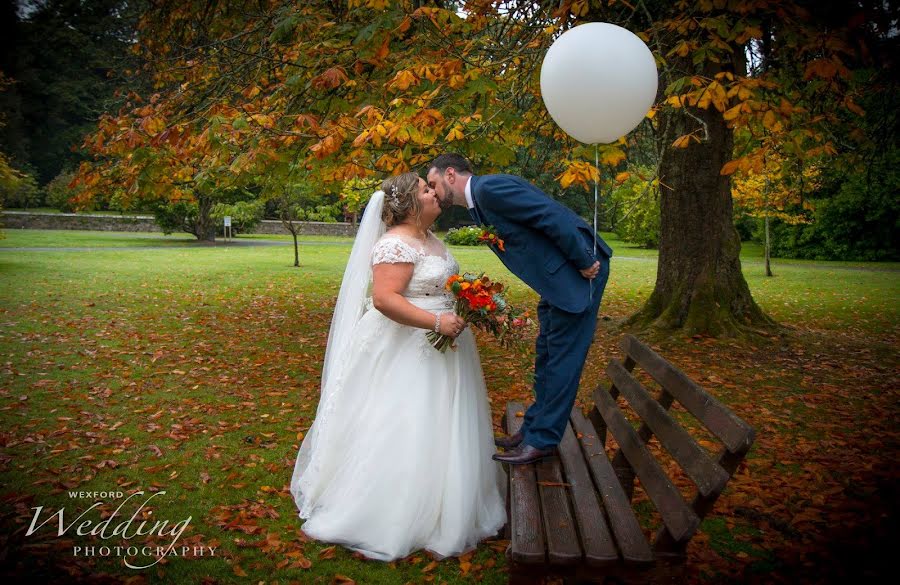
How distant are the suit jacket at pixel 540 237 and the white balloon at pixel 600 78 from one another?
1512mm

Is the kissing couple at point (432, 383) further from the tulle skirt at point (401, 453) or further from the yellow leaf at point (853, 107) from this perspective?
the yellow leaf at point (853, 107)

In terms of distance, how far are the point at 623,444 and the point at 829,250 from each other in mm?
30692

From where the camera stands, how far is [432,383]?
3.40 meters

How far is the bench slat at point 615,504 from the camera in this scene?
7.14 feet

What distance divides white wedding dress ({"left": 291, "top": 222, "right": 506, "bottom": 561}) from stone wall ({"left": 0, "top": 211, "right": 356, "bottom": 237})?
2820 cm

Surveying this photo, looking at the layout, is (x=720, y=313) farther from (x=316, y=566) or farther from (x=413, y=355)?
(x=316, y=566)

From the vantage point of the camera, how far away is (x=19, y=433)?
5004 millimetres

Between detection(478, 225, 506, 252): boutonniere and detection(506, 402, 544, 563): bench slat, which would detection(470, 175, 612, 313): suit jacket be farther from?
detection(506, 402, 544, 563): bench slat

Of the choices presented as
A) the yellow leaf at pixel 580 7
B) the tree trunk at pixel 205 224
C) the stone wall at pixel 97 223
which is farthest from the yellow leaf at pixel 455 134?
the tree trunk at pixel 205 224

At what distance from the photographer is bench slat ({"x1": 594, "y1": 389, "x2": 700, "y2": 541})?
2068 mm

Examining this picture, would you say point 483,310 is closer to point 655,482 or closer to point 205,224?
point 655,482

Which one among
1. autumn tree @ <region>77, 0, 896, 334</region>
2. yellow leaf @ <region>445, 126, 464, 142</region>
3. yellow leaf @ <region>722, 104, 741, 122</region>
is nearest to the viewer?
yellow leaf @ <region>722, 104, 741, 122</region>

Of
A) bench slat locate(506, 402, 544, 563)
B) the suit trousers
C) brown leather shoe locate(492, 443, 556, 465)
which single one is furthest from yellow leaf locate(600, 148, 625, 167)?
bench slat locate(506, 402, 544, 563)

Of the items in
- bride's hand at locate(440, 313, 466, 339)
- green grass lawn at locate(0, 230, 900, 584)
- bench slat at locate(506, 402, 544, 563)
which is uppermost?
bride's hand at locate(440, 313, 466, 339)
